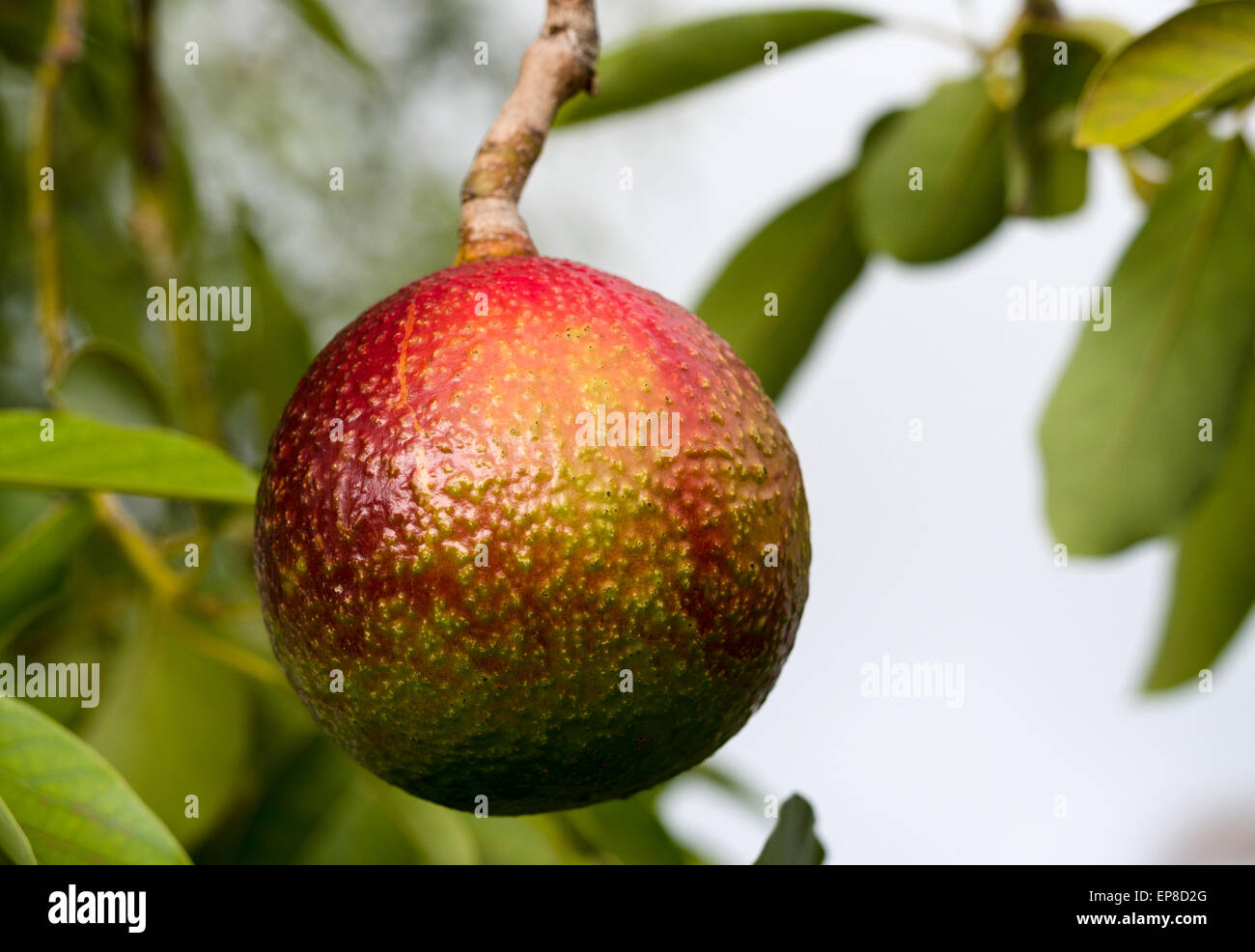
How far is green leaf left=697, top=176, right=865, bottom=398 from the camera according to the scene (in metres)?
1.30

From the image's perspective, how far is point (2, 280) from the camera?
228 cm

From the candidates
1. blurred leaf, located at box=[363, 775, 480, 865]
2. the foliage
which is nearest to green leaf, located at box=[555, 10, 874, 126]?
the foliage

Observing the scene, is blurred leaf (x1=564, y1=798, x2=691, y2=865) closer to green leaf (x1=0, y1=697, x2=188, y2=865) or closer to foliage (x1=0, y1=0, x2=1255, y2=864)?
foliage (x1=0, y1=0, x2=1255, y2=864)

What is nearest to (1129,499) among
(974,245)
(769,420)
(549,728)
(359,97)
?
(974,245)

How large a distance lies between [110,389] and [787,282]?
0.67m

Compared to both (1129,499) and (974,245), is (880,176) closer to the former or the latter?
(974,245)

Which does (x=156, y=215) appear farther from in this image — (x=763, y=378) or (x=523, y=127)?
(x=523, y=127)

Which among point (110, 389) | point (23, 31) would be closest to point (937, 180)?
point (110, 389)

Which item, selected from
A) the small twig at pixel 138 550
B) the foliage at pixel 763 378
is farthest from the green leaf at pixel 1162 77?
the small twig at pixel 138 550

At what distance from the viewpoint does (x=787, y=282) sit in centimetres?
131

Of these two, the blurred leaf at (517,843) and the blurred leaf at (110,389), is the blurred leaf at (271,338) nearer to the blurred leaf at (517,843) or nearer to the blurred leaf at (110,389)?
the blurred leaf at (110,389)

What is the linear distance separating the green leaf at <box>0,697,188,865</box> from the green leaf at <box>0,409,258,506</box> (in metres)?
0.23

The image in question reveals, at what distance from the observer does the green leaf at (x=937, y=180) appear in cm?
118

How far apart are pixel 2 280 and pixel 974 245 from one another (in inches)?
69.6
